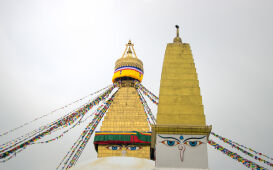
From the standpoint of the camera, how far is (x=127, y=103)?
15.1 meters

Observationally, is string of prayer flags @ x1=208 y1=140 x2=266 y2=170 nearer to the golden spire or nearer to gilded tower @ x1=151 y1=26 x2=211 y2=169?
gilded tower @ x1=151 y1=26 x2=211 y2=169

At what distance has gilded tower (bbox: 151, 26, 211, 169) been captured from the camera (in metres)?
6.07

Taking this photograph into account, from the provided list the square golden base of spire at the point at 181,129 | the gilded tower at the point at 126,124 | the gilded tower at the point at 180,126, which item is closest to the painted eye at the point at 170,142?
the gilded tower at the point at 180,126

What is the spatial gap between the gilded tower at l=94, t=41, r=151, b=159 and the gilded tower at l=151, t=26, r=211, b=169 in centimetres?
661

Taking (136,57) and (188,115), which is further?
(136,57)

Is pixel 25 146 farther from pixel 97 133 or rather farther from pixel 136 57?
pixel 136 57

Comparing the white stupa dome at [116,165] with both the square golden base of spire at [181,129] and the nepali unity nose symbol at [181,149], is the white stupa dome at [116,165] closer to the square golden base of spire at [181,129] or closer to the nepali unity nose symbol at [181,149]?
the nepali unity nose symbol at [181,149]

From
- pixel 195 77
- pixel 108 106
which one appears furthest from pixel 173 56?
pixel 108 106

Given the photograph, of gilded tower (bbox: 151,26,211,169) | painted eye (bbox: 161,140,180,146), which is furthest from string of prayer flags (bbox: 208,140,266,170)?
painted eye (bbox: 161,140,180,146)

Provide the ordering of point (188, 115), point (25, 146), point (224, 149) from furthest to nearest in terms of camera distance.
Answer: point (25, 146)
point (224, 149)
point (188, 115)

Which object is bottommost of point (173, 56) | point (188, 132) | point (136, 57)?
point (188, 132)

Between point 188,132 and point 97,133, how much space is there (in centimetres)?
817

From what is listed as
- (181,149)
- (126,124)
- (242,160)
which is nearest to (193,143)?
(181,149)

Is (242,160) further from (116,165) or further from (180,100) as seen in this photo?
(116,165)
